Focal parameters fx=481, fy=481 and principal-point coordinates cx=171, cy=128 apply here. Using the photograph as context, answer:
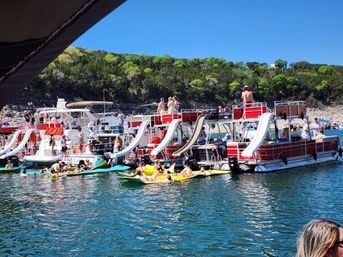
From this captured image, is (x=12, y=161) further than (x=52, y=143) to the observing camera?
Yes

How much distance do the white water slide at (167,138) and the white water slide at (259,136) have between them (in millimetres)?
6395

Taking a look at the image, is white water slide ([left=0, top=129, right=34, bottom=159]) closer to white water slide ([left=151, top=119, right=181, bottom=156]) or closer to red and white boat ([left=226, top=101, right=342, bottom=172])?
white water slide ([left=151, top=119, right=181, bottom=156])

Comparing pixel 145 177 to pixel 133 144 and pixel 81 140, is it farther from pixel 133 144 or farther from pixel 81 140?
pixel 81 140

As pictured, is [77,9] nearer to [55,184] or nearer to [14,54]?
[14,54]

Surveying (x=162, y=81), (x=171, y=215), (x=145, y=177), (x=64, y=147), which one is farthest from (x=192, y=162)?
(x=162, y=81)

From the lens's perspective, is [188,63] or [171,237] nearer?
[171,237]

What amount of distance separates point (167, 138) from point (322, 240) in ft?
98.2

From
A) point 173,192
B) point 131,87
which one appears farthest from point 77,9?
point 131,87

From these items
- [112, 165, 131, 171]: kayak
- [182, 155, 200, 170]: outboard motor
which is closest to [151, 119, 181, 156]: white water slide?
[182, 155, 200, 170]: outboard motor

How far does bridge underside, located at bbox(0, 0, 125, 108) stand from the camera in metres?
2.56

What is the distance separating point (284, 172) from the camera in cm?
2817

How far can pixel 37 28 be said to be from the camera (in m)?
2.73

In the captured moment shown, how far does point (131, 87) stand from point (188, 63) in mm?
46694

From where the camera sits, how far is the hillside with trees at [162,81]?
100250mm
